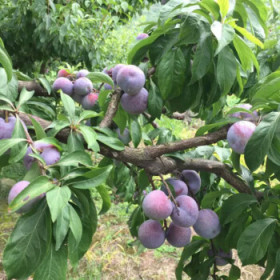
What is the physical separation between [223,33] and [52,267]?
21.0 inches

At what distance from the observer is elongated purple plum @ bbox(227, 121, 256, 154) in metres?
0.65

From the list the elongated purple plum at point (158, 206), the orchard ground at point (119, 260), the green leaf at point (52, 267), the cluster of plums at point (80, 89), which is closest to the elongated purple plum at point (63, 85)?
the cluster of plums at point (80, 89)

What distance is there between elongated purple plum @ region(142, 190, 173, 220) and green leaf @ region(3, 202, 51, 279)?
0.26 m

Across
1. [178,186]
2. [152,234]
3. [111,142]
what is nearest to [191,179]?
[178,186]

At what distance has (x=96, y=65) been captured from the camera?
2379 millimetres

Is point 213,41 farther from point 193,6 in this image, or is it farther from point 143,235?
point 143,235

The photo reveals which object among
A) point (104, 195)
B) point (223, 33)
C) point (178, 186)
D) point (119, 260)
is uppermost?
point (223, 33)

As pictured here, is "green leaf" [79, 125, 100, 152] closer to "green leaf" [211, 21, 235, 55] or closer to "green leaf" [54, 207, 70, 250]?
"green leaf" [54, 207, 70, 250]

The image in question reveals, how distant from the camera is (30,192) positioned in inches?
19.7

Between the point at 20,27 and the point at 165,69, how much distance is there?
5.94ft

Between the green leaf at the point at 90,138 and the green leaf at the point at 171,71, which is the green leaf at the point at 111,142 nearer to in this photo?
the green leaf at the point at 90,138

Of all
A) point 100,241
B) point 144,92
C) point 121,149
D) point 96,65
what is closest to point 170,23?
point 144,92

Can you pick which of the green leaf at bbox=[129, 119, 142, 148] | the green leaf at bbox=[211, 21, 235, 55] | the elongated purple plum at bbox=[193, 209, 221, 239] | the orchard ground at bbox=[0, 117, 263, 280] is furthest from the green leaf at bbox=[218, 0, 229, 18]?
the orchard ground at bbox=[0, 117, 263, 280]

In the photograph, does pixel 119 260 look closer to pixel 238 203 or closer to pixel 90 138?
pixel 238 203
